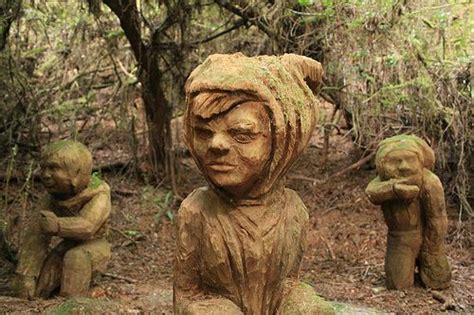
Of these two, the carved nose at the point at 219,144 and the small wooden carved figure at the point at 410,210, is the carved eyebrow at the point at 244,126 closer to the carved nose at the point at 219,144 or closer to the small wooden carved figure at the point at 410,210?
the carved nose at the point at 219,144

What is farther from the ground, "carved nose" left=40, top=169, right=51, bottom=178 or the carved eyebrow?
the carved eyebrow

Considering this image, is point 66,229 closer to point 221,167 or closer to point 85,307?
point 85,307

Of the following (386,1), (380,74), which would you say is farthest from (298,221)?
(380,74)

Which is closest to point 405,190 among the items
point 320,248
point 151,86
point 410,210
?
point 410,210

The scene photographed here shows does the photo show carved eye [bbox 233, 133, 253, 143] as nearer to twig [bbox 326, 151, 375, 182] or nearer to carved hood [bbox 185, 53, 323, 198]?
carved hood [bbox 185, 53, 323, 198]

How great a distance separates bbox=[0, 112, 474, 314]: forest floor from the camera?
499cm

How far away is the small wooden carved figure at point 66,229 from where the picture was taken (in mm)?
4773

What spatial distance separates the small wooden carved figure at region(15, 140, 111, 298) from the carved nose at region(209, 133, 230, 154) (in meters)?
2.46

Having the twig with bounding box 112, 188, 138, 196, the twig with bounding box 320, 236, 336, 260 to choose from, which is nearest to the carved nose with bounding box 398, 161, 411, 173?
the twig with bounding box 320, 236, 336, 260

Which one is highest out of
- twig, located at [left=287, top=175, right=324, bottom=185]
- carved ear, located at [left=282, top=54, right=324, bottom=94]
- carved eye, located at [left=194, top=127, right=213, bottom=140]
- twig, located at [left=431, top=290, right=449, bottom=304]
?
carved ear, located at [left=282, top=54, right=324, bottom=94]

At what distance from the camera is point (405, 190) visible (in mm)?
4777

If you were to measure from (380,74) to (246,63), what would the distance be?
169 inches

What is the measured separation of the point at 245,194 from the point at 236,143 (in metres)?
0.28

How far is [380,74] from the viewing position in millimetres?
6715
